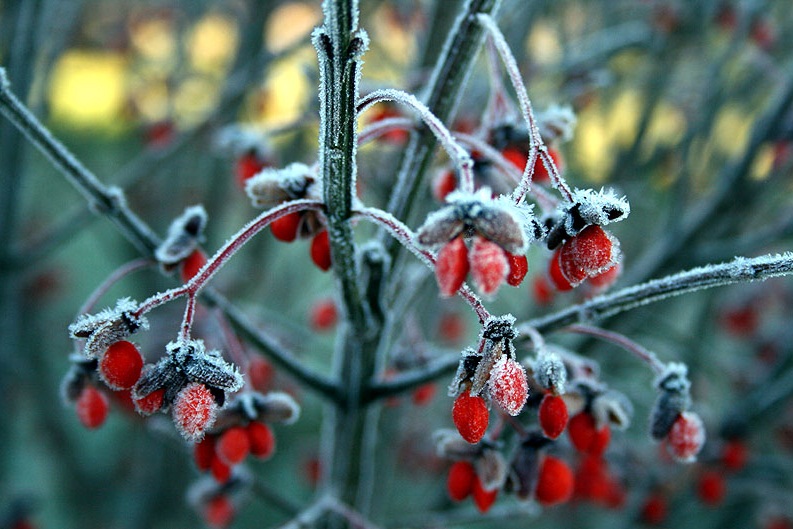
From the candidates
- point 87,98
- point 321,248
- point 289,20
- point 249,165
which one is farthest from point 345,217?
point 87,98

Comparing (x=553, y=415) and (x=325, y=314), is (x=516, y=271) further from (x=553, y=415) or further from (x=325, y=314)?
(x=325, y=314)

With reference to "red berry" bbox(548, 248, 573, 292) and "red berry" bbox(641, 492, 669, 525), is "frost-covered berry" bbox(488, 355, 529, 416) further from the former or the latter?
"red berry" bbox(641, 492, 669, 525)

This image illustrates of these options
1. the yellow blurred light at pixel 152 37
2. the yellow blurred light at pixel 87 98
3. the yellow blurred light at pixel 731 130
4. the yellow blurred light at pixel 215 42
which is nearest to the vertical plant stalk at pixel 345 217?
the yellow blurred light at pixel 731 130

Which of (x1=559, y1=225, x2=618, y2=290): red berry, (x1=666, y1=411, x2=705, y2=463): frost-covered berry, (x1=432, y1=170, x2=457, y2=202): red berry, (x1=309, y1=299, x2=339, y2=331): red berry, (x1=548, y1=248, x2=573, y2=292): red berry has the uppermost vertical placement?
(x1=309, y1=299, x2=339, y2=331): red berry

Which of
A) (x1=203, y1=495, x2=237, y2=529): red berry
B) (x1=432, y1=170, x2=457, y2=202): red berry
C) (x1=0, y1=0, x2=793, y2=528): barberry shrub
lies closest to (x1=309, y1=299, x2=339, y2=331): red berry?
(x1=0, y1=0, x2=793, y2=528): barberry shrub

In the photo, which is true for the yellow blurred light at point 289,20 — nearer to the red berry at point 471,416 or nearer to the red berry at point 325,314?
the red berry at point 325,314
